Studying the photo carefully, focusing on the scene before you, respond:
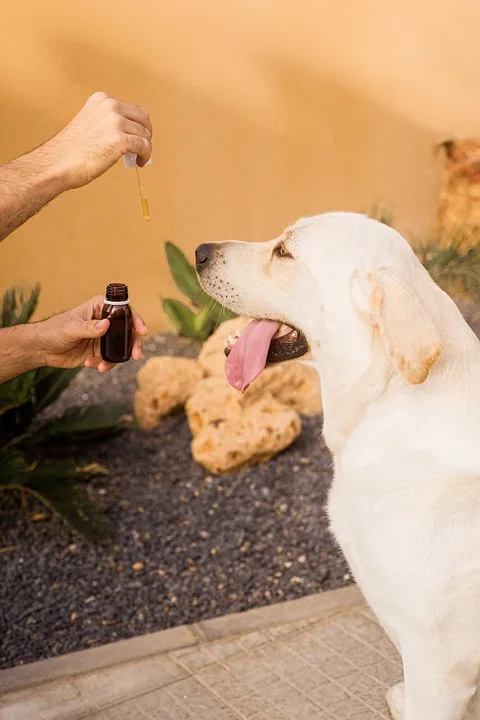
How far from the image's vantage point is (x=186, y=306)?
5723 millimetres

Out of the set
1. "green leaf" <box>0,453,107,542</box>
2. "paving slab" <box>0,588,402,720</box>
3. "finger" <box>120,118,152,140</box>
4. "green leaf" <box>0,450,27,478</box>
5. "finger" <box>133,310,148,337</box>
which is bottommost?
"paving slab" <box>0,588,402,720</box>

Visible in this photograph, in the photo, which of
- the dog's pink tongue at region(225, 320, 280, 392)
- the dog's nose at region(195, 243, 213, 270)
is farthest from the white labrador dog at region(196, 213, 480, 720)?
the dog's nose at region(195, 243, 213, 270)

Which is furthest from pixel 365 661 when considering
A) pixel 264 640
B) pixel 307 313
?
pixel 307 313

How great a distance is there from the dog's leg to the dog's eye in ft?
3.86

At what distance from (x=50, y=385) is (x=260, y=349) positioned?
2111 mm

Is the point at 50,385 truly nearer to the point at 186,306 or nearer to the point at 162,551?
the point at 162,551

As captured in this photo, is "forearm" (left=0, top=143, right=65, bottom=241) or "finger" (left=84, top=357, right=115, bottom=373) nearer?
"forearm" (left=0, top=143, right=65, bottom=241)

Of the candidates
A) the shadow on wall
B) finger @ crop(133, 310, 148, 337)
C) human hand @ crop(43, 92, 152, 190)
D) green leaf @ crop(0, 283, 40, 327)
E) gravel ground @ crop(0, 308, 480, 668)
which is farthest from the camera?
the shadow on wall

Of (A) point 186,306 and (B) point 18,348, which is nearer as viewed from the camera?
(B) point 18,348

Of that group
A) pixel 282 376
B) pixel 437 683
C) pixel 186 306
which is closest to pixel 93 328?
pixel 437 683

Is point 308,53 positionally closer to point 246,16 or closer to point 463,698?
point 246,16

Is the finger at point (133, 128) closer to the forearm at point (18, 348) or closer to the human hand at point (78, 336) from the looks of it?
the human hand at point (78, 336)

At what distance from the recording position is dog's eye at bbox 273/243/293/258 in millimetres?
2662

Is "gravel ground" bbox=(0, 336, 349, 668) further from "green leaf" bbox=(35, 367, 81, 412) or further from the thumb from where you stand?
the thumb
